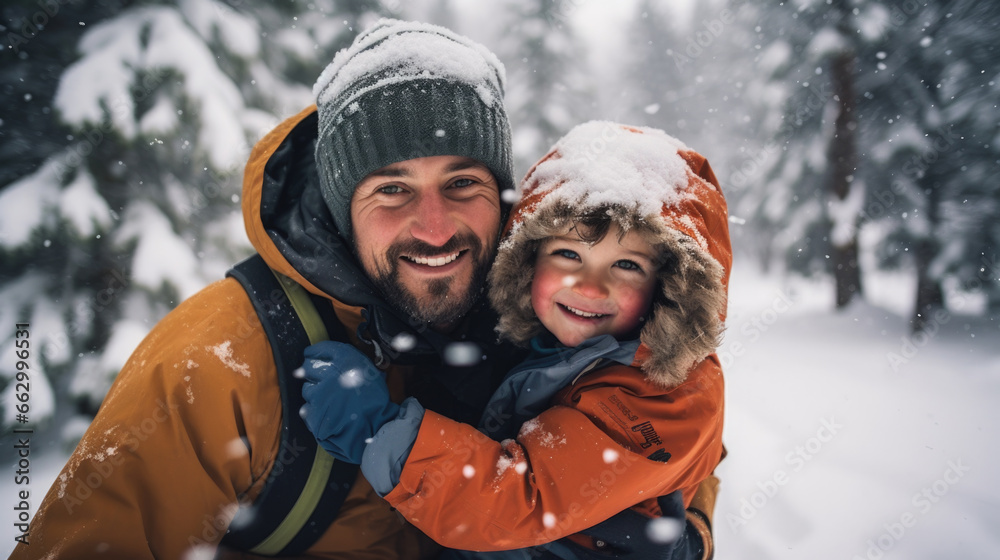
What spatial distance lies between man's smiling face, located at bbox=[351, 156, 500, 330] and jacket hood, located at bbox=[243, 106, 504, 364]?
0.32ft

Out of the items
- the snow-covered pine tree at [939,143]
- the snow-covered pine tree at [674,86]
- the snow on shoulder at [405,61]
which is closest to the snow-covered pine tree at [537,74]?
the snow-covered pine tree at [939,143]

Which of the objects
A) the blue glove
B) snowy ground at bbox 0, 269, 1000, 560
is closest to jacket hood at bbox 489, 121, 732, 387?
the blue glove

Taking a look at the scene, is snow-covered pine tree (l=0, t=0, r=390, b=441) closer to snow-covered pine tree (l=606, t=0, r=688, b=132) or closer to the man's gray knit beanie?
the man's gray knit beanie

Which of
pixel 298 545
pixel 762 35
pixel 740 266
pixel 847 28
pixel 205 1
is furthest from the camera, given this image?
pixel 740 266

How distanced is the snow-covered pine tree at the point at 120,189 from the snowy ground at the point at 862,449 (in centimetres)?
136

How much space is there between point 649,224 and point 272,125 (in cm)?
574

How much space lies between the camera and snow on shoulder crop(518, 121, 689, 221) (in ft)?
6.75

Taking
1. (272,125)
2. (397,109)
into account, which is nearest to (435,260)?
(397,109)

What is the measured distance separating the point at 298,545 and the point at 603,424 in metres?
1.31

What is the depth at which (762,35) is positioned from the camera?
1133 centimetres

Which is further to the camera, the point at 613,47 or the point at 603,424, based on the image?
the point at 613,47

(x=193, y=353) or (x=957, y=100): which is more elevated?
(x=193, y=353)

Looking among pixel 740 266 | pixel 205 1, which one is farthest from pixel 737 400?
pixel 740 266

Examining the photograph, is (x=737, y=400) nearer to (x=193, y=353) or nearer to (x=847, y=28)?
(x=847, y=28)
